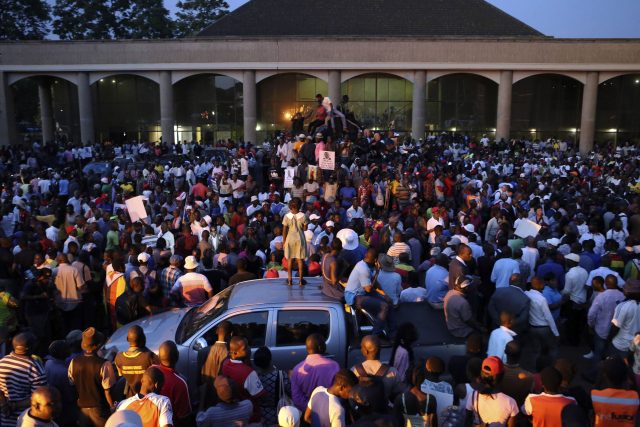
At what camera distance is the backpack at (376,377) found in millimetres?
5069

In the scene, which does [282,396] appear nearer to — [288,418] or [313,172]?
[288,418]

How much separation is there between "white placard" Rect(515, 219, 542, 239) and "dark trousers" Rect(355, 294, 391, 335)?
5237 mm

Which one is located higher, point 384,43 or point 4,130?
point 384,43

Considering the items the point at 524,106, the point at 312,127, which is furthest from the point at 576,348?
the point at 524,106

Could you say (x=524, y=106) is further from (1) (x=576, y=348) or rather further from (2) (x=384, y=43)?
(1) (x=576, y=348)

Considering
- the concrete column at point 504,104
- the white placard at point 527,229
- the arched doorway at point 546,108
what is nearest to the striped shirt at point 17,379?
the white placard at point 527,229

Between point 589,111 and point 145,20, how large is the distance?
38617mm

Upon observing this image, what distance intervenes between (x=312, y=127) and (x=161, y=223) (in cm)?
710

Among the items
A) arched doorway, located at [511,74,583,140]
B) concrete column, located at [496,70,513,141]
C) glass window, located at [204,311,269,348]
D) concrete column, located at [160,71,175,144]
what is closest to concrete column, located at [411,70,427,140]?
concrete column, located at [496,70,513,141]

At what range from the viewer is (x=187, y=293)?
899 centimetres

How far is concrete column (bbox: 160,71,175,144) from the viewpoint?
36.7 m

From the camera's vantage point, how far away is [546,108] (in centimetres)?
4112

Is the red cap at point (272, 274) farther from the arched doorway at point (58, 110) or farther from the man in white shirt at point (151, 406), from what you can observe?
the arched doorway at point (58, 110)

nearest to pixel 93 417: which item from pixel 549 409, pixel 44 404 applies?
pixel 44 404
